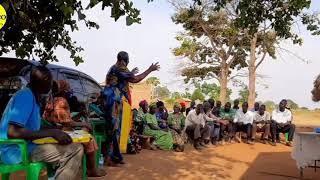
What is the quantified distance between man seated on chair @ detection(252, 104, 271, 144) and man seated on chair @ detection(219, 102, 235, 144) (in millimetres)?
615

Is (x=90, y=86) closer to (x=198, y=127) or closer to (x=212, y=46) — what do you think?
(x=198, y=127)

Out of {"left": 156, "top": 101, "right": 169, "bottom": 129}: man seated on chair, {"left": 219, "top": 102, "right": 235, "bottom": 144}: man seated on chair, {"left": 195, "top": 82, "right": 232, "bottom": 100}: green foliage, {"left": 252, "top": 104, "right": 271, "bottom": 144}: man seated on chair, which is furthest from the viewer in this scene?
{"left": 195, "top": 82, "right": 232, "bottom": 100}: green foliage

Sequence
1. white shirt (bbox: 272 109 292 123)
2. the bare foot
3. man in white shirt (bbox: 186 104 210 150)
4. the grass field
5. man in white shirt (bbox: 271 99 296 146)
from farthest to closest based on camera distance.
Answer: the grass field → white shirt (bbox: 272 109 292 123) → man in white shirt (bbox: 271 99 296 146) → man in white shirt (bbox: 186 104 210 150) → the bare foot

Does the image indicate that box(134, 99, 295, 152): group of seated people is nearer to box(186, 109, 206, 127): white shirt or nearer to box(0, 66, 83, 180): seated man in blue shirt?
box(186, 109, 206, 127): white shirt

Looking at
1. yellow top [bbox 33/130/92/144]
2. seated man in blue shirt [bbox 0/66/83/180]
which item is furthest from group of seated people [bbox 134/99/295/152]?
seated man in blue shirt [bbox 0/66/83/180]

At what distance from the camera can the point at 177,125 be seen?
12.5 meters

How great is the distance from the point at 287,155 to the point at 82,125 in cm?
645

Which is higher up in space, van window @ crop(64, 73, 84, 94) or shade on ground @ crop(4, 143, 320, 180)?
van window @ crop(64, 73, 84, 94)

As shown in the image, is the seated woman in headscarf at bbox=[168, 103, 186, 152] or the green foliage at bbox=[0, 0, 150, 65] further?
the seated woman in headscarf at bbox=[168, 103, 186, 152]

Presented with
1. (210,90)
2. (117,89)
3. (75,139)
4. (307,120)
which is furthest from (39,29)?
(210,90)

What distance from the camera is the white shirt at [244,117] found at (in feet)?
45.1

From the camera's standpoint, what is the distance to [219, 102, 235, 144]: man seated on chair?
13414mm

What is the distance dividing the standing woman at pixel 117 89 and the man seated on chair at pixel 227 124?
590 cm

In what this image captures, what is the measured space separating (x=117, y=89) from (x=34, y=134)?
350 centimetres
